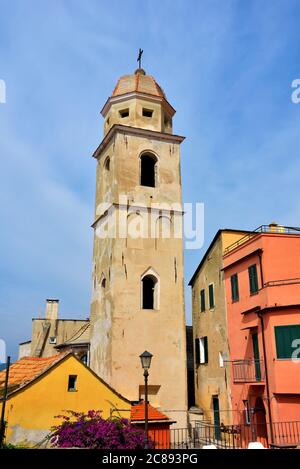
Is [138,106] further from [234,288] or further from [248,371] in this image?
[248,371]

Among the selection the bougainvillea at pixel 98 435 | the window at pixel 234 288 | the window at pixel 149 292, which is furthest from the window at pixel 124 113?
the bougainvillea at pixel 98 435

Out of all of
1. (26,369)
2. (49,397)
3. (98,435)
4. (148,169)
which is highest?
(148,169)

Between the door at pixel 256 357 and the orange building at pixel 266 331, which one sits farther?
the door at pixel 256 357

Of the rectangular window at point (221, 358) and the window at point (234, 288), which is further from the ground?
the window at point (234, 288)

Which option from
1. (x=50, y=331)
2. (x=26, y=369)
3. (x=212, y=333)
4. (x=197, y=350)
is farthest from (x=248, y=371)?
(x=50, y=331)

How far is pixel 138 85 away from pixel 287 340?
15.8 meters

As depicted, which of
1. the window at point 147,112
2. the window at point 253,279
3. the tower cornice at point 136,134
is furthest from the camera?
the window at point 147,112

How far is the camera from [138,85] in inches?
938

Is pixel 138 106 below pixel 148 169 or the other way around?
the other way around

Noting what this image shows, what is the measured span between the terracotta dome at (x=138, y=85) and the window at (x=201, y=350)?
14604 mm

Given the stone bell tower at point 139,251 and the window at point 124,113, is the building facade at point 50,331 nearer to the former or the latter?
the stone bell tower at point 139,251

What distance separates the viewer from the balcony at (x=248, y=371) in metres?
18.2

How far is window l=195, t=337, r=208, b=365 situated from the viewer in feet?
80.1

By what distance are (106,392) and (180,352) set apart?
5876mm
